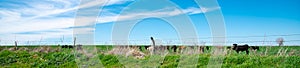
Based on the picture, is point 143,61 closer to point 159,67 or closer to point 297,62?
point 159,67

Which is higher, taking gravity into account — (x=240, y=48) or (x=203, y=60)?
(x=240, y=48)

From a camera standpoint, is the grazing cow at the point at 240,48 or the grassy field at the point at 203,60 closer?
the grassy field at the point at 203,60

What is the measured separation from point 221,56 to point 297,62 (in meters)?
3.08

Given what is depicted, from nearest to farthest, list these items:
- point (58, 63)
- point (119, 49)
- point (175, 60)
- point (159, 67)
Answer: point (159, 67)
point (175, 60)
point (58, 63)
point (119, 49)

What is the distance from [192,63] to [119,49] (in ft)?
21.8

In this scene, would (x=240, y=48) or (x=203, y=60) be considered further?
(x=240, y=48)

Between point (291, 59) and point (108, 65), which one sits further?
point (108, 65)

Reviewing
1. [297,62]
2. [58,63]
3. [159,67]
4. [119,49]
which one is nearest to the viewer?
[297,62]

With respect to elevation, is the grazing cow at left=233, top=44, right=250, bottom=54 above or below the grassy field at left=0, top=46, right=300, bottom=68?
above

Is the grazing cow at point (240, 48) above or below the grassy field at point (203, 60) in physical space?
above

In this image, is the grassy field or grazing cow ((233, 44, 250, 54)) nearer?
the grassy field

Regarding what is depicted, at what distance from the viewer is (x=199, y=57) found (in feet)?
52.2

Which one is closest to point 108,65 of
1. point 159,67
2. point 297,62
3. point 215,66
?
point 159,67

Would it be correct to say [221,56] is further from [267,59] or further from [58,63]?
[58,63]
